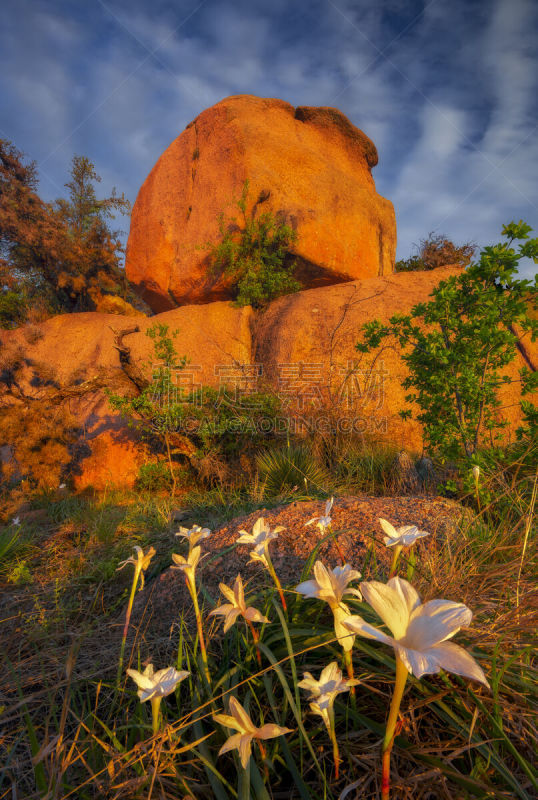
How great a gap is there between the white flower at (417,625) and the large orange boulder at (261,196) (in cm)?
1054

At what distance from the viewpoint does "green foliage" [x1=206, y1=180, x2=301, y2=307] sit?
10.0 m

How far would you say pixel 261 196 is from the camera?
10617 mm

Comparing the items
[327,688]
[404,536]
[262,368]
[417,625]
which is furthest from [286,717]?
[262,368]

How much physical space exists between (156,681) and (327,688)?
0.43 m

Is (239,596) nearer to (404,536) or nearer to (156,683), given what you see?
(156,683)

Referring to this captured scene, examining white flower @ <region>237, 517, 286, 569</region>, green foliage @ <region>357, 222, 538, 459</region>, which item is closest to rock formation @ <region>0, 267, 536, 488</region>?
green foliage @ <region>357, 222, 538, 459</region>

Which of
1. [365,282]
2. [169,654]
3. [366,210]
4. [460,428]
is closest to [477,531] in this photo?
[460,428]

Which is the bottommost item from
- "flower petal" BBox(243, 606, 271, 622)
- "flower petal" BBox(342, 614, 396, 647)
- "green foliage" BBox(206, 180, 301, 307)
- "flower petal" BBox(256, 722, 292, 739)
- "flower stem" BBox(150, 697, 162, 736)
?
"flower stem" BBox(150, 697, 162, 736)

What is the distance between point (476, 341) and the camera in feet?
10.4

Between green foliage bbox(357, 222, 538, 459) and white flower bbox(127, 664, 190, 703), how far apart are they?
2.95 m

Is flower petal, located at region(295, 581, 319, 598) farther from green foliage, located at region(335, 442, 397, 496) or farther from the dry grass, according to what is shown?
green foliage, located at region(335, 442, 397, 496)

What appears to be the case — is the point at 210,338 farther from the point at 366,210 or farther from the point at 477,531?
the point at 477,531

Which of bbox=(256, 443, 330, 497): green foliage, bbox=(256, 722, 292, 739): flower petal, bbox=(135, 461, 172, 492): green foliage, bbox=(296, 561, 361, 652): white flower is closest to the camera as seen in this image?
bbox=(256, 722, 292, 739): flower petal

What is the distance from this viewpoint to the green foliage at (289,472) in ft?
15.7
